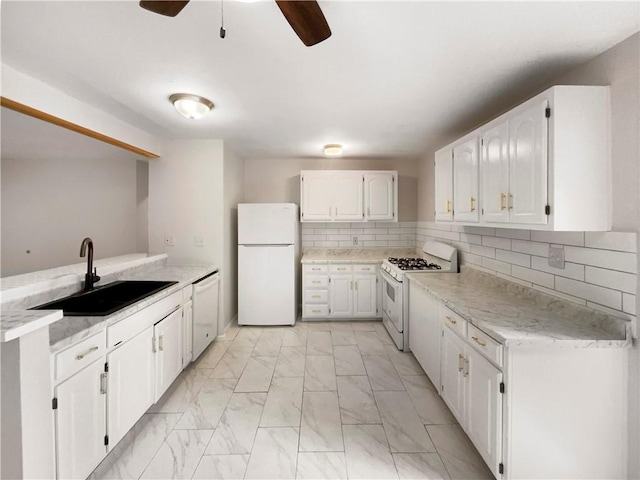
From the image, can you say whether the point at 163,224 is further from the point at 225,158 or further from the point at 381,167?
the point at 381,167

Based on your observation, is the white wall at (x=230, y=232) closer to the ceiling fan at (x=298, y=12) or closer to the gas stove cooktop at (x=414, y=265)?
the gas stove cooktop at (x=414, y=265)

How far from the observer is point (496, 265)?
250cm

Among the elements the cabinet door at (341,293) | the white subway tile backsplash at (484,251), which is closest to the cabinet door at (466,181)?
the white subway tile backsplash at (484,251)

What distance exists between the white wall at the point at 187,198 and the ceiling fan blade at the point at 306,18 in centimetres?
247

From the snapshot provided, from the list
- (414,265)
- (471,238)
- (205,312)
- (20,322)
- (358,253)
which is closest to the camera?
(20,322)

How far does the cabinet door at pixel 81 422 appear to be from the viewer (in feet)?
4.36

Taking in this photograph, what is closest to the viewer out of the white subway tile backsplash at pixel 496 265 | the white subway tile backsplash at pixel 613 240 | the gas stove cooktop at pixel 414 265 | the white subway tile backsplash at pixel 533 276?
the white subway tile backsplash at pixel 613 240

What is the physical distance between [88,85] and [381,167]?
12.0 feet

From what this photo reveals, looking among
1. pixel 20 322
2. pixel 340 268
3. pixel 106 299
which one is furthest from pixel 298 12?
pixel 340 268

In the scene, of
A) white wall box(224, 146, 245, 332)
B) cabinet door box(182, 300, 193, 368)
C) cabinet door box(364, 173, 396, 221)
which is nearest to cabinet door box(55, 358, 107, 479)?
cabinet door box(182, 300, 193, 368)

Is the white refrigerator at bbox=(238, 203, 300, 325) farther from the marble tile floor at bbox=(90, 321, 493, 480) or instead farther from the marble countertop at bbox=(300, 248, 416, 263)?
the marble tile floor at bbox=(90, 321, 493, 480)

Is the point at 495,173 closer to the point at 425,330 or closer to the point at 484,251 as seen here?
the point at 484,251

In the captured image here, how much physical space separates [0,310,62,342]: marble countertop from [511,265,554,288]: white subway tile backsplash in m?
2.63

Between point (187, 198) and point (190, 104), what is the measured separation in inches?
57.9
